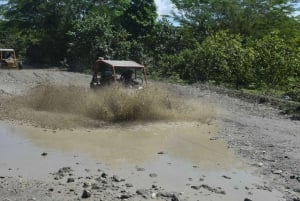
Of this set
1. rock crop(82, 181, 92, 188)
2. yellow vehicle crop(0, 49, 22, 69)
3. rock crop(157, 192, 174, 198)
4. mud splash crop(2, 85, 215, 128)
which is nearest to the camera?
rock crop(157, 192, 174, 198)

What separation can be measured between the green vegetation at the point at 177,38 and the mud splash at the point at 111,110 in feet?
24.0

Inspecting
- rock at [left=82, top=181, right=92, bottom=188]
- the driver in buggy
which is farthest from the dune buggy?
rock at [left=82, top=181, right=92, bottom=188]

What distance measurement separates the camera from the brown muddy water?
8.16 meters

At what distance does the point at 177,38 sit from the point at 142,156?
93.6ft

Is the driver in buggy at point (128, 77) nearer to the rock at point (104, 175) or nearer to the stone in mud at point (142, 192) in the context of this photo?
the rock at point (104, 175)

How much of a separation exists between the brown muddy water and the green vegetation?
33.0 ft

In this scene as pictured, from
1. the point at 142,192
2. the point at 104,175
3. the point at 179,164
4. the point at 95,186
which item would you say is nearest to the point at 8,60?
the point at 179,164

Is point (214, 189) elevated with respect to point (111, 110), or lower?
lower

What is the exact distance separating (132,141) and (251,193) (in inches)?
188

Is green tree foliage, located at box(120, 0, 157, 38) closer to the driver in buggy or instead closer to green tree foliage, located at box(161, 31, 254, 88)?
green tree foliage, located at box(161, 31, 254, 88)

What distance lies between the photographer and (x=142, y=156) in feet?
33.8

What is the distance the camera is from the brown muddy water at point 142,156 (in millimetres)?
8164

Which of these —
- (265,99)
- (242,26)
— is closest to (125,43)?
(242,26)

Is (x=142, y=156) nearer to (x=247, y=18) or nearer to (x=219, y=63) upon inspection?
(x=219, y=63)
